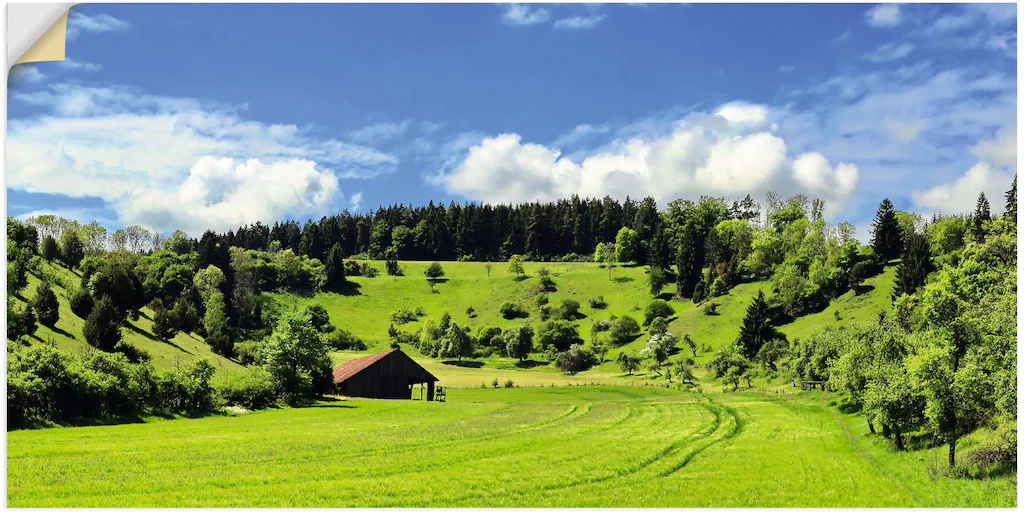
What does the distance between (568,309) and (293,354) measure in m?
81.3

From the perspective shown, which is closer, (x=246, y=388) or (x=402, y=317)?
(x=246, y=388)

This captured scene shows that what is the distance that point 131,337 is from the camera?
2082 inches

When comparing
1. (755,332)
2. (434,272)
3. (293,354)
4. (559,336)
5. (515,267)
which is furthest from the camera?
(434,272)

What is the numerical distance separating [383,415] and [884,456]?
27734mm

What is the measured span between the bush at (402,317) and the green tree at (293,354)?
260 feet

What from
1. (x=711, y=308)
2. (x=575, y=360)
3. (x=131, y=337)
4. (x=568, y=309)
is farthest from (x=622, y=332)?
(x=131, y=337)

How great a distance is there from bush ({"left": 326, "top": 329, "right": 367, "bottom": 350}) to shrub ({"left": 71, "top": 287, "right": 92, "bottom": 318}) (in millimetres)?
61668

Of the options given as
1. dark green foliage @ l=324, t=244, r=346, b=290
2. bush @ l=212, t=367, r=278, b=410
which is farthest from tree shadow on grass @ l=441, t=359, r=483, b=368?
bush @ l=212, t=367, r=278, b=410

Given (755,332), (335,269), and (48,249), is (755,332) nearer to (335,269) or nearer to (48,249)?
(48,249)

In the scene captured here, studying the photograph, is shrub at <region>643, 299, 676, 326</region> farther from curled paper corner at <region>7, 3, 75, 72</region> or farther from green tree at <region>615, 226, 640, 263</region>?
curled paper corner at <region>7, 3, 75, 72</region>

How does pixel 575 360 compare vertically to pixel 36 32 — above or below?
below

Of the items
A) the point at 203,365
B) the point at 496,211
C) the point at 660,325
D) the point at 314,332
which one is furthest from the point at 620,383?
the point at 496,211

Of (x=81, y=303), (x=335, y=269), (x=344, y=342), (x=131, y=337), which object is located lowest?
(x=344, y=342)

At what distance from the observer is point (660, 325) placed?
108 metres
